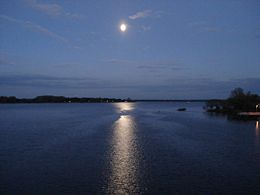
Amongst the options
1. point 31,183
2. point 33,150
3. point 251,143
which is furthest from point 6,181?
point 251,143

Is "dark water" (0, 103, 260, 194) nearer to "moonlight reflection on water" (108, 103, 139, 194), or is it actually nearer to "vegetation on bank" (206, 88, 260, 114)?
"moonlight reflection on water" (108, 103, 139, 194)

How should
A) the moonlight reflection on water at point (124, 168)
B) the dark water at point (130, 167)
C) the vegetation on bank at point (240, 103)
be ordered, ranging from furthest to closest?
1. the vegetation on bank at point (240, 103)
2. the dark water at point (130, 167)
3. the moonlight reflection on water at point (124, 168)

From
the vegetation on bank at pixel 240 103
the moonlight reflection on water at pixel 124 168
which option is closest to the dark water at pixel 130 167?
the moonlight reflection on water at pixel 124 168

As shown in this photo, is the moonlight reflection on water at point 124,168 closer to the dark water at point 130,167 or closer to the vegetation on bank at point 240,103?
the dark water at point 130,167

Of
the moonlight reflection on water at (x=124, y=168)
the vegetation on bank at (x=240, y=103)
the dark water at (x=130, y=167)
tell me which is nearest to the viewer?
the moonlight reflection on water at (x=124, y=168)

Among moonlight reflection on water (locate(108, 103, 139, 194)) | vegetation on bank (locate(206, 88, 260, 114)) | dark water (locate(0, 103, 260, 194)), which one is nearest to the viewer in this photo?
moonlight reflection on water (locate(108, 103, 139, 194))

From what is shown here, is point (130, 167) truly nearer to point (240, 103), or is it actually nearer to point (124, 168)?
point (124, 168)

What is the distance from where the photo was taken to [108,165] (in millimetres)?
27531

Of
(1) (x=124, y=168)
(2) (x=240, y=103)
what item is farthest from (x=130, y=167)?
(2) (x=240, y=103)

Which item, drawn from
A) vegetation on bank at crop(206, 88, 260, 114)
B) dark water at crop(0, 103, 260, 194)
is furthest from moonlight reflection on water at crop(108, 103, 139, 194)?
vegetation on bank at crop(206, 88, 260, 114)

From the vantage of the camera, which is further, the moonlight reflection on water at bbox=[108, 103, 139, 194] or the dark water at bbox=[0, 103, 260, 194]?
the dark water at bbox=[0, 103, 260, 194]

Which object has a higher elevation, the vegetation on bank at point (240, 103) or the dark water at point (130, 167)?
the vegetation on bank at point (240, 103)

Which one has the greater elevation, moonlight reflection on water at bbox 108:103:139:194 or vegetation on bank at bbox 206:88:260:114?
vegetation on bank at bbox 206:88:260:114

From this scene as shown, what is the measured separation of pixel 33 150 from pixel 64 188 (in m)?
15.1
